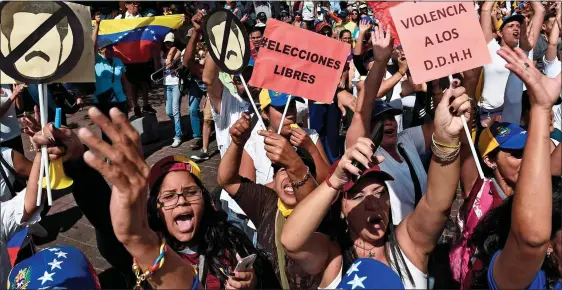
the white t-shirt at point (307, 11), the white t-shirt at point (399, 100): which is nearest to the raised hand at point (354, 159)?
the white t-shirt at point (399, 100)

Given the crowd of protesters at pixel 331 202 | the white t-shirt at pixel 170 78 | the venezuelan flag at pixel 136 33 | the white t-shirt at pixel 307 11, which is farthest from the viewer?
the white t-shirt at pixel 307 11

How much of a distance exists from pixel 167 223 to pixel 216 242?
0.24 meters

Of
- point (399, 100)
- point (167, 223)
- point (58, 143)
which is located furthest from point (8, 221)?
point (399, 100)

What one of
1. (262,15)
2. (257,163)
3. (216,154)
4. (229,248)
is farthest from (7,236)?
(262,15)

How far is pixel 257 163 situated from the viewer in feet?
11.5

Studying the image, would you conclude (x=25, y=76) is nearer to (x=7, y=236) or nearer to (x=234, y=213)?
(x=7, y=236)

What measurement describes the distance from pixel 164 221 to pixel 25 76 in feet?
2.88

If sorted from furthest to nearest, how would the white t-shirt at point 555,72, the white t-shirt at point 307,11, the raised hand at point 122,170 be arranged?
the white t-shirt at point 307,11 → the white t-shirt at point 555,72 → the raised hand at point 122,170

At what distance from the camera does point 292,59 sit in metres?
2.91

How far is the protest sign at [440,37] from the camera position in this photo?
2410 mm

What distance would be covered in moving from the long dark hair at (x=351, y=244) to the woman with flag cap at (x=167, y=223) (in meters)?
0.39

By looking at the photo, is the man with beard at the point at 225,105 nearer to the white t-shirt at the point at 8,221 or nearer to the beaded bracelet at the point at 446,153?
the white t-shirt at the point at 8,221

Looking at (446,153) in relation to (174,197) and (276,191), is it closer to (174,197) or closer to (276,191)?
(276,191)

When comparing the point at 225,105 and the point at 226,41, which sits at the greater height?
the point at 226,41
